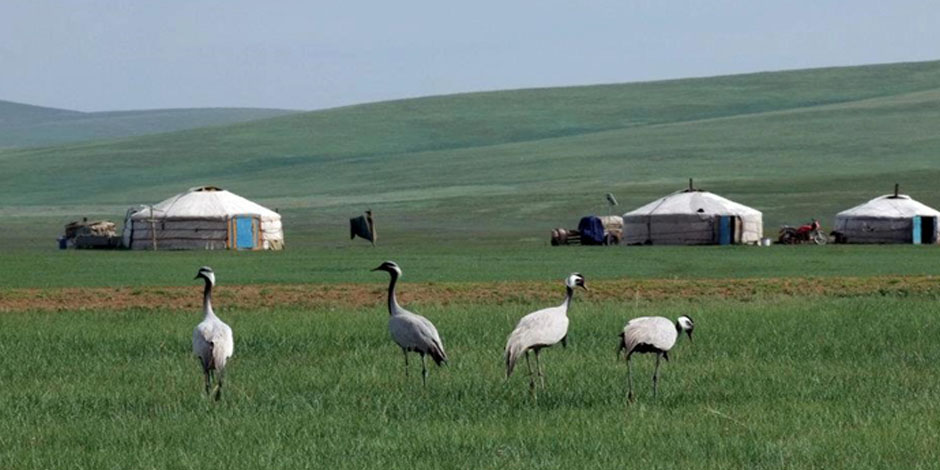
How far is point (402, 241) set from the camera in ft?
294

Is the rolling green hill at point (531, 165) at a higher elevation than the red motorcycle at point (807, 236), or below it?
higher

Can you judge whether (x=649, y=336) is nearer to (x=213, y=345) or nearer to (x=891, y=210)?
(x=213, y=345)

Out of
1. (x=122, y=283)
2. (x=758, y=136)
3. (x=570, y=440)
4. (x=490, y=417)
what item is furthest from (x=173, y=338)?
(x=758, y=136)

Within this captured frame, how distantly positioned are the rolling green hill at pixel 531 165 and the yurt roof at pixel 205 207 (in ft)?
27.4

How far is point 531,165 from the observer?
6078 inches

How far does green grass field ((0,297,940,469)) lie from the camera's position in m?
15.2

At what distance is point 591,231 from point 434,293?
1814 inches

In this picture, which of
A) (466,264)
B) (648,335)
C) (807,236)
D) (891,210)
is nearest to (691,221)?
(807,236)

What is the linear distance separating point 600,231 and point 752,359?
208 ft

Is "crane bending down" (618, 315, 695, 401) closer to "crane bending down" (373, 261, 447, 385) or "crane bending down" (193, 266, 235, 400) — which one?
"crane bending down" (373, 261, 447, 385)

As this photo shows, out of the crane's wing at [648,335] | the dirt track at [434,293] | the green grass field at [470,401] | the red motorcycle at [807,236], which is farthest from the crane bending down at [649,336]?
the red motorcycle at [807,236]

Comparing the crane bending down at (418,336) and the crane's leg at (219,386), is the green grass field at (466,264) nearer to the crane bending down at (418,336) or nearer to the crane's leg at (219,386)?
the crane bending down at (418,336)

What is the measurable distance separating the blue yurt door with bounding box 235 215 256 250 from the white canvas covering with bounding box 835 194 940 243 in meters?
29.5

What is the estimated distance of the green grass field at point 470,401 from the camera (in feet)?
49.9
